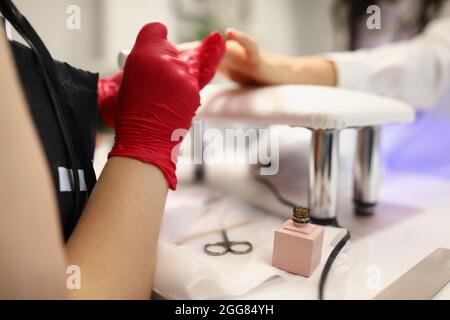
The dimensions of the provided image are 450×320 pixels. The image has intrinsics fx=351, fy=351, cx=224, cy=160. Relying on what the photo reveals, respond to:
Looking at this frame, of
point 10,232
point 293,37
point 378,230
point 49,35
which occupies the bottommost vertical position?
point 378,230

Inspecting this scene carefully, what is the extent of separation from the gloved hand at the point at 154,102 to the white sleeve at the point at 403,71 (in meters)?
0.42

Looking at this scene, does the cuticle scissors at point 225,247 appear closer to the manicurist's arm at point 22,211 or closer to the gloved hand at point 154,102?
the gloved hand at point 154,102

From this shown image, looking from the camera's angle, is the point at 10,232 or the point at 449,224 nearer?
the point at 10,232

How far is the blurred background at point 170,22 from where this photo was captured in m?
0.47

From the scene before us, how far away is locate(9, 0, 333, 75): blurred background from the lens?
47 centimetres

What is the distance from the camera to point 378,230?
0.57 m

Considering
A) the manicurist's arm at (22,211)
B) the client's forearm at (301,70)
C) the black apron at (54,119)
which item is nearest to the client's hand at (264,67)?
the client's forearm at (301,70)

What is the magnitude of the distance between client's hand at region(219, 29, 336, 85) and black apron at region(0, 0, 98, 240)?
1.01ft

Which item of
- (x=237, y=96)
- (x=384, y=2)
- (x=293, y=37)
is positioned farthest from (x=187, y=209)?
(x=293, y=37)

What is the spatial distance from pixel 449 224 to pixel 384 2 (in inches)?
40.0

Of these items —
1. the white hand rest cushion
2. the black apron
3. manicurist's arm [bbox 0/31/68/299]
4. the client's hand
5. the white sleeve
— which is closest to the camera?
manicurist's arm [bbox 0/31/68/299]

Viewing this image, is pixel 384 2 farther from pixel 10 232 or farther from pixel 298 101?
pixel 10 232

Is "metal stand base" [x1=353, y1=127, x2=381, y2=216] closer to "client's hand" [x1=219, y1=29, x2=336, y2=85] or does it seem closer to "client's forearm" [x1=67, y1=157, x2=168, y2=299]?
"client's hand" [x1=219, y1=29, x2=336, y2=85]

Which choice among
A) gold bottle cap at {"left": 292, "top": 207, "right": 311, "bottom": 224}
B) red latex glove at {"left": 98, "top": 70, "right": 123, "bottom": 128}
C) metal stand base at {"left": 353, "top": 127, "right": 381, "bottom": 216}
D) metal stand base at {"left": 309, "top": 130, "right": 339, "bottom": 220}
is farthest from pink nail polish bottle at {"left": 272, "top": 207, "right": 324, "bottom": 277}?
red latex glove at {"left": 98, "top": 70, "right": 123, "bottom": 128}
